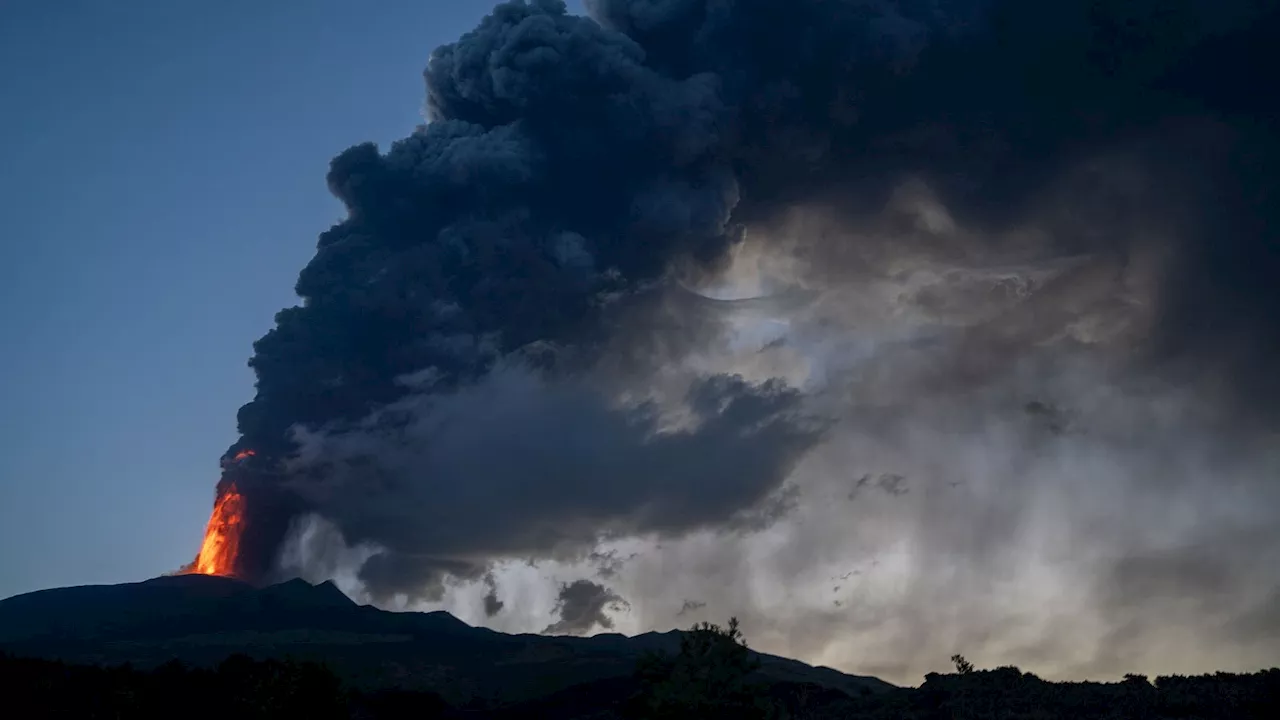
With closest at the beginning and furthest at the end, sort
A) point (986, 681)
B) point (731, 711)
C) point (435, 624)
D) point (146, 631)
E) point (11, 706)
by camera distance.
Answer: point (731, 711)
point (11, 706)
point (986, 681)
point (146, 631)
point (435, 624)

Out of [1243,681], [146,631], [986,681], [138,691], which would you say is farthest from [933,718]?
[146,631]

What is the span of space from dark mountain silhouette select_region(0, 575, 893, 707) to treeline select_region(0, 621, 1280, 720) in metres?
46.7

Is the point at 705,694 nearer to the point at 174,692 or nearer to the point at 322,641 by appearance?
the point at 174,692

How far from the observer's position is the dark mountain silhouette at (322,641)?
12406 cm

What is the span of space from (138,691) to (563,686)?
7022 cm

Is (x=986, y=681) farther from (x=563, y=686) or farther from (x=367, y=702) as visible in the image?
(x=563, y=686)

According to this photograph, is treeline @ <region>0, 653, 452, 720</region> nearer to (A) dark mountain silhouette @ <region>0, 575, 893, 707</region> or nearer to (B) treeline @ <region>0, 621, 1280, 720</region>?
(B) treeline @ <region>0, 621, 1280, 720</region>

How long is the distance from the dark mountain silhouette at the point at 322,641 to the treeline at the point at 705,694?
46680mm

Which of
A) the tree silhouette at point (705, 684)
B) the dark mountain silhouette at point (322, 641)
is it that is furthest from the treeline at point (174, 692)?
the dark mountain silhouette at point (322, 641)

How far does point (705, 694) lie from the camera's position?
37.1 metres

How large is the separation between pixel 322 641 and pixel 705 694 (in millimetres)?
121485

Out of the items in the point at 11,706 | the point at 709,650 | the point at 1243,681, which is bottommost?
the point at 11,706

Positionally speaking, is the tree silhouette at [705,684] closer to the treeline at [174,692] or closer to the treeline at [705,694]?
the treeline at [705,694]

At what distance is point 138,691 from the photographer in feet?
179
